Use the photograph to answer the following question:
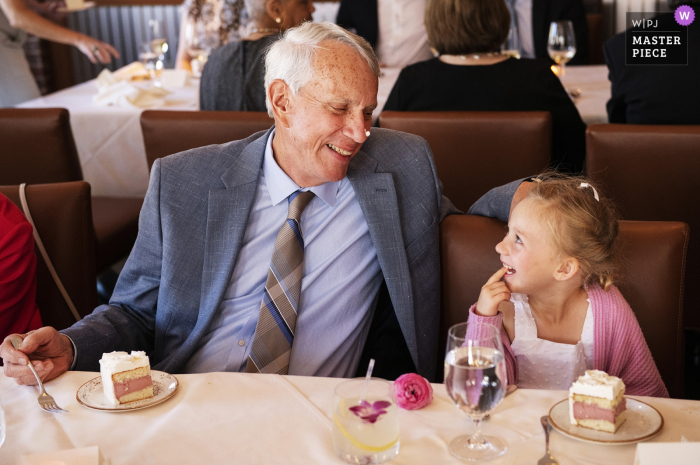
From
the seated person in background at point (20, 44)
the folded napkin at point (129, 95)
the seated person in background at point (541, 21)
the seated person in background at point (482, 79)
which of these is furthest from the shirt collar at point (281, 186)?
the seated person in background at point (541, 21)

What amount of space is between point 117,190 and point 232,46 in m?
0.96

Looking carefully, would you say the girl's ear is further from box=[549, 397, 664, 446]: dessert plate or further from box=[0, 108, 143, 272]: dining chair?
box=[0, 108, 143, 272]: dining chair

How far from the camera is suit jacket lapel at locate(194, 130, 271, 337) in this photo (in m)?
1.70

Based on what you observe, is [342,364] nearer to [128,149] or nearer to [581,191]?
[581,191]

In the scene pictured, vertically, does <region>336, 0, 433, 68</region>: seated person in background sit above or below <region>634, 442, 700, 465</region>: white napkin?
above

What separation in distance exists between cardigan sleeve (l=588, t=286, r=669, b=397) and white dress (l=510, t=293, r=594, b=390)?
0.10ft

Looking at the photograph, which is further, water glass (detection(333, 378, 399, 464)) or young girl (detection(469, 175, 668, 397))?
young girl (detection(469, 175, 668, 397))

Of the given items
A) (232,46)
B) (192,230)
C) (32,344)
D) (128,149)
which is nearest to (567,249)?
(192,230)

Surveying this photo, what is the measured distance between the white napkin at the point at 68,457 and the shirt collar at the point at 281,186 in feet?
2.81

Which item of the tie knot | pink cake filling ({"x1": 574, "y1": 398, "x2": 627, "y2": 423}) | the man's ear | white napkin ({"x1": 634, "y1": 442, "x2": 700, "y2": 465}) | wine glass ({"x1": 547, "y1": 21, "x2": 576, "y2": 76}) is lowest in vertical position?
pink cake filling ({"x1": 574, "y1": 398, "x2": 627, "y2": 423})

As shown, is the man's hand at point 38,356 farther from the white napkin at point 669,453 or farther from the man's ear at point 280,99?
the white napkin at point 669,453

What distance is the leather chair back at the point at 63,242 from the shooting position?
1.90 metres

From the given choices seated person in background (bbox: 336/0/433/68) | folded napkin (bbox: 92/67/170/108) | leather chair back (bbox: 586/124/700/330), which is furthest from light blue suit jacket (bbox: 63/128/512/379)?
seated person in background (bbox: 336/0/433/68)

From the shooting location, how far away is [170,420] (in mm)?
1189
